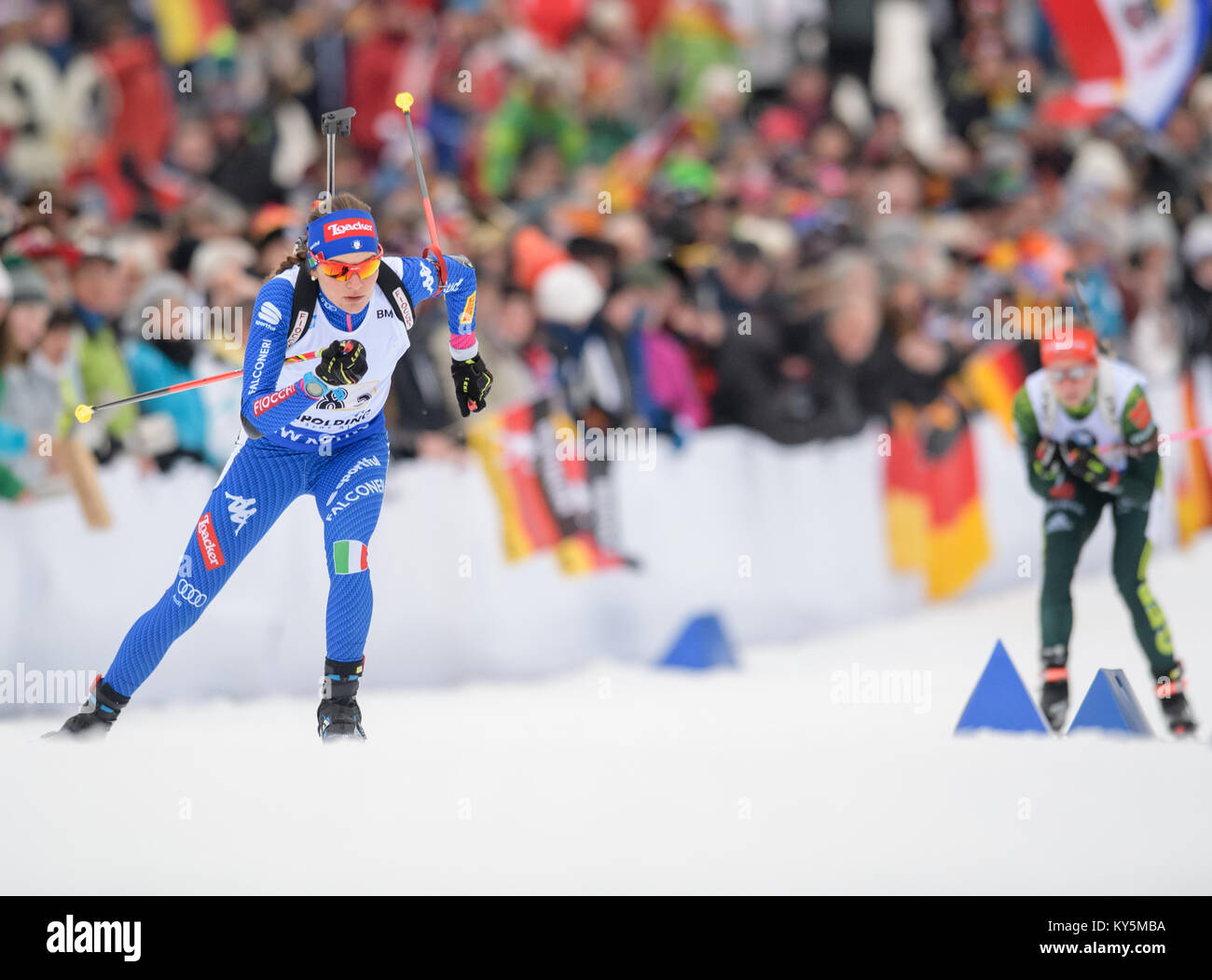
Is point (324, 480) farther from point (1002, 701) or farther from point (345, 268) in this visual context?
point (1002, 701)

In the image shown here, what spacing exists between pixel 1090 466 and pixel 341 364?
9.72ft

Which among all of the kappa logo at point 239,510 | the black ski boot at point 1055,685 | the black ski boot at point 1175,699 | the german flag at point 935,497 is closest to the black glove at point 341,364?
the kappa logo at point 239,510

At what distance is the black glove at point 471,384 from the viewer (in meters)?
4.89

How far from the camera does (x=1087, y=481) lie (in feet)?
19.7

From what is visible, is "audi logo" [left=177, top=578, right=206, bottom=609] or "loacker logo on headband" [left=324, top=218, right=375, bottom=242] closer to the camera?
"loacker logo on headband" [left=324, top=218, right=375, bottom=242]

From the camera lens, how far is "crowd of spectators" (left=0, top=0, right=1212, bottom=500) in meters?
6.17

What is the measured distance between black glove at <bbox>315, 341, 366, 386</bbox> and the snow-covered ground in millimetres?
1267

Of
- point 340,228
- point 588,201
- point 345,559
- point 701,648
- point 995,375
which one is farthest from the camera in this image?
point 995,375

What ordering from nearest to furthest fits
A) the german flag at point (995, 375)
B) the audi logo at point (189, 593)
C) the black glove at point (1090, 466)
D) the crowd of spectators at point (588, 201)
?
the audi logo at point (189, 593), the black glove at point (1090, 466), the crowd of spectators at point (588, 201), the german flag at point (995, 375)

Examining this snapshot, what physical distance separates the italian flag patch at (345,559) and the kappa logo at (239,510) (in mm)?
292

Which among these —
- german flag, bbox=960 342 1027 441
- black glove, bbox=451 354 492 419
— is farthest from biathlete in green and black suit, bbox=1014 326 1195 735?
black glove, bbox=451 354 492 419

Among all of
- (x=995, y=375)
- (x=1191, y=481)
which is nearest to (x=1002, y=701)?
(x=995, y=375)

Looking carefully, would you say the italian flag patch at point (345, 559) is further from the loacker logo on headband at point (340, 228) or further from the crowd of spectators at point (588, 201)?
the crowd of spectators at point (588, 201)
